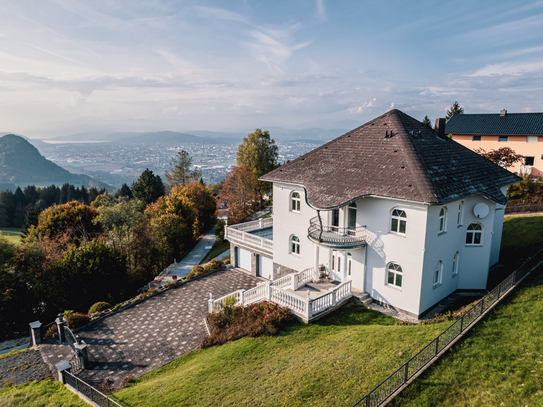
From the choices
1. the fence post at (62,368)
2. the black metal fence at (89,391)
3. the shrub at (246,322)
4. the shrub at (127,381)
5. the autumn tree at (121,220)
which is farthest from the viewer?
the autumn tree at (121,220)

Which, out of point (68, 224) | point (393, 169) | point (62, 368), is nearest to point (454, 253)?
point (393, 169)

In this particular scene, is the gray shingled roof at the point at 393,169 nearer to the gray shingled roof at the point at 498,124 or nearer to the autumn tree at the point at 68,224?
the gray shingled roof at the point at 498,124

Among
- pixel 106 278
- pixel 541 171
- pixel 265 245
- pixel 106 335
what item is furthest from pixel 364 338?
pixel 541 171

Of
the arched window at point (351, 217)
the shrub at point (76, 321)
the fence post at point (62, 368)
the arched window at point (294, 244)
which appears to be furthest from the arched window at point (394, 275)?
the shrub at point (76, 321)

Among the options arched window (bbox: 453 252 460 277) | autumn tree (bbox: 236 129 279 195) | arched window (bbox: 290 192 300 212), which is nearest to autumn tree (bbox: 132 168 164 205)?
autumn tree (bbox: 236 129 279 195)

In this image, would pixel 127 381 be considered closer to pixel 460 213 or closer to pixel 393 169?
pixel 393 169

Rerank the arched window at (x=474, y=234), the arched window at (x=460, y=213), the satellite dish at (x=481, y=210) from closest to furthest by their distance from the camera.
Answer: the arched window at (x=460, y=213) → the satellite dish at (x=481, y=210) → the arched window at (x=474, y=234)

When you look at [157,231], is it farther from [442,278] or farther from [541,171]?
[541,171]
